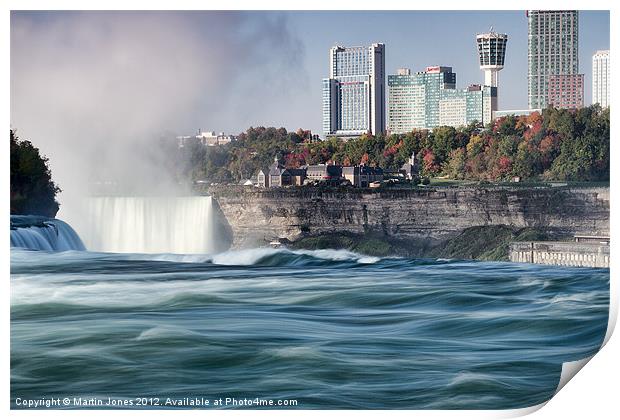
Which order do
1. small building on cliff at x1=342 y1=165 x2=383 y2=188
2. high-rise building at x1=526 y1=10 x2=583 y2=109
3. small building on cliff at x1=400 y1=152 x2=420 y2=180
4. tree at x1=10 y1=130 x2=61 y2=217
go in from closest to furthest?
high-rise building at x1=526 y1=10 x2=583 y2=109 → tree at x1=10 y1=130 x2=61 y2=217 → small building on cliff at x1=342 y1=165 x2=383 y2=188 → small building on cliff at x1=400 y1=152 x2=420 y2=180

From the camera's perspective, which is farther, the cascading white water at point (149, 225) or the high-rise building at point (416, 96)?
the cascading white water at point (149, 225)

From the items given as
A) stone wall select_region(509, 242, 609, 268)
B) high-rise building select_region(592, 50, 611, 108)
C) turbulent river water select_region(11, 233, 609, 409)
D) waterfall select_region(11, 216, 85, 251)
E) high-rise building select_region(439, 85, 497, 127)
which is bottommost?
turbulent river water select_region(11, 233, 609, 409)

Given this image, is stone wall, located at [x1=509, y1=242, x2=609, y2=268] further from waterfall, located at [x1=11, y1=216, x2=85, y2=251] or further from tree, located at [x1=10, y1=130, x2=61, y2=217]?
tree, located at [x1=10, y1=130, x2=61, y2=217]

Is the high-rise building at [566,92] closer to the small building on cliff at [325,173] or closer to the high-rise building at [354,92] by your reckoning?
the high-rise building at [354,92]

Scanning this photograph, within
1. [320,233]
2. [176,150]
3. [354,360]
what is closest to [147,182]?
[176,150]

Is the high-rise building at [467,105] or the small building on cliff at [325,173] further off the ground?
the high-rise building at [467,105]

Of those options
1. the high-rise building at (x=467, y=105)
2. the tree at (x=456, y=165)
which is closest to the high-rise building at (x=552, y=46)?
the high-rise building at (x=467, y=105)

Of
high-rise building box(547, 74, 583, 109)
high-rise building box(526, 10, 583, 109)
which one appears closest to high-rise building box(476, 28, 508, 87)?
high-rise building box(526, 10, 583, 109)
